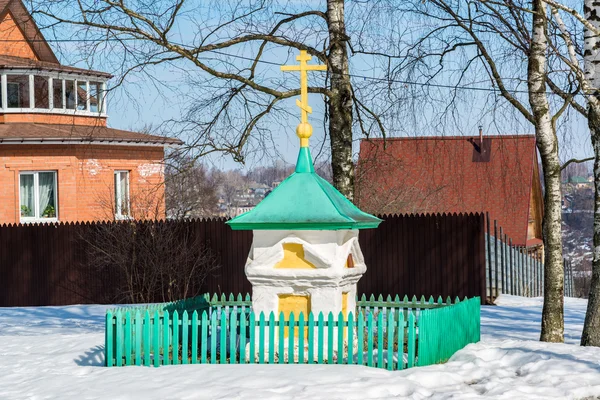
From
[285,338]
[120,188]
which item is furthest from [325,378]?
[120,188]

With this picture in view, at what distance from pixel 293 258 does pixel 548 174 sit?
4.17 metres

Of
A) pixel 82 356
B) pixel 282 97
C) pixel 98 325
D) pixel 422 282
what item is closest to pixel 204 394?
pixel 82 356

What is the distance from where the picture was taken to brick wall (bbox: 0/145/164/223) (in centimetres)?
2656

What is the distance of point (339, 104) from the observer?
13.9 meters

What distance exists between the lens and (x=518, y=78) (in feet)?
41.3

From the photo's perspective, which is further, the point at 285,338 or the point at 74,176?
the point at 74,176

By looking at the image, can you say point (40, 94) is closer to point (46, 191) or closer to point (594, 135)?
point (46, 191)

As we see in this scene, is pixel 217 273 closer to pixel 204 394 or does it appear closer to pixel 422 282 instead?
pixel 422 282

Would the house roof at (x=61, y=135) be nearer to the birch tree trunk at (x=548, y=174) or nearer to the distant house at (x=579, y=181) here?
the distant house at (x=579, y=181)

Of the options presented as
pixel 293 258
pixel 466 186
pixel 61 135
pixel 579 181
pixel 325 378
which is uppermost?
pixel 61 135

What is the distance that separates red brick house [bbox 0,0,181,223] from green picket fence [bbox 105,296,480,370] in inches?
569

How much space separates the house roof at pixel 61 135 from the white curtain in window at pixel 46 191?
1.34m

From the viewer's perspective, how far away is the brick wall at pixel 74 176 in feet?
87.1

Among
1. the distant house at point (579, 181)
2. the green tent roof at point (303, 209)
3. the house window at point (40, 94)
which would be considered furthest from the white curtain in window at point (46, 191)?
the green tent roof at point (303, 209)
